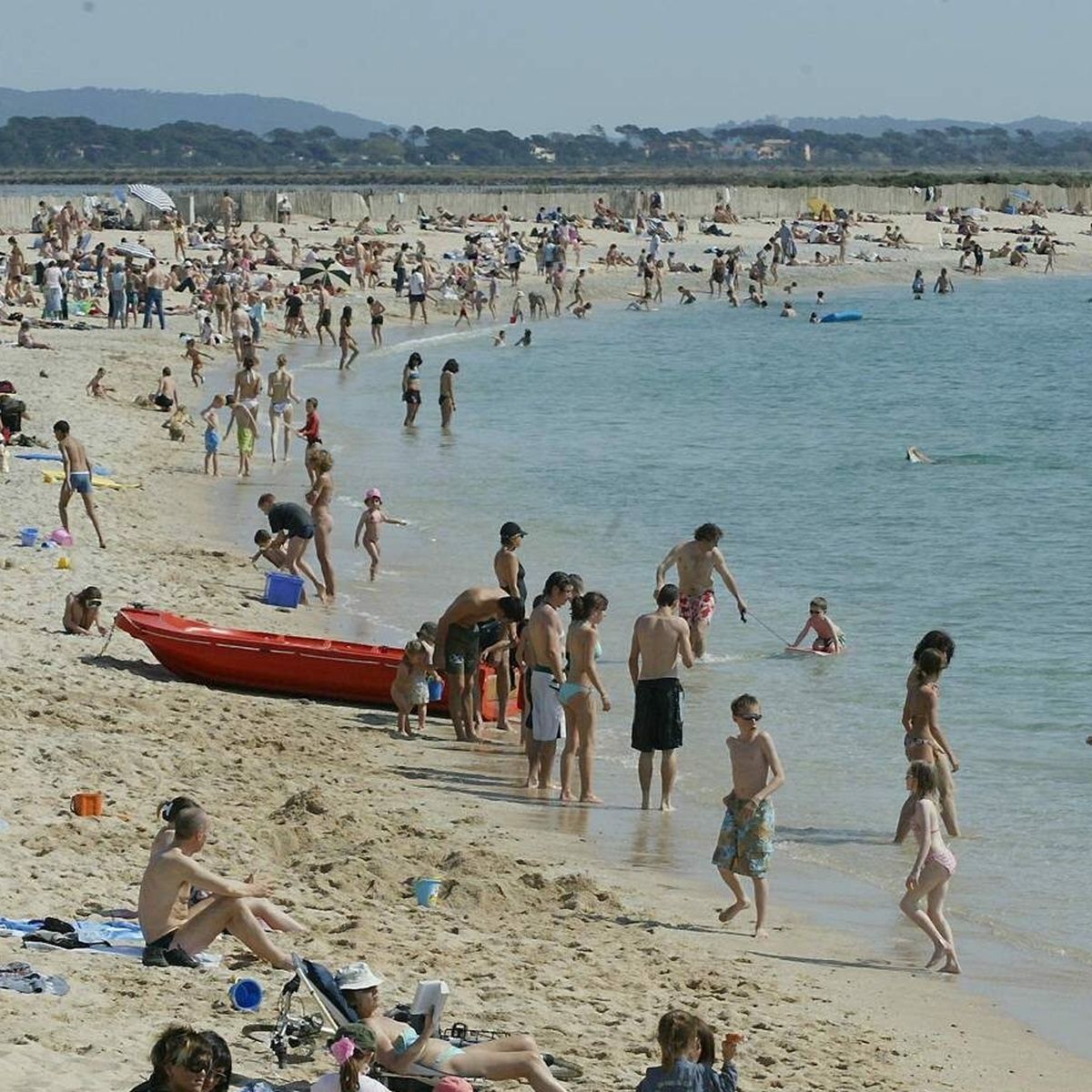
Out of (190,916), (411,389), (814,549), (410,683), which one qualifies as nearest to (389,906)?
(190,916)

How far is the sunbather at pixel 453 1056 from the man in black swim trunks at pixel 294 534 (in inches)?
400

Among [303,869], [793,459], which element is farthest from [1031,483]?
[303,869]

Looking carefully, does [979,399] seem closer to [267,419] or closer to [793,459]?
[793,459]

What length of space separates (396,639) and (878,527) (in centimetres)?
976

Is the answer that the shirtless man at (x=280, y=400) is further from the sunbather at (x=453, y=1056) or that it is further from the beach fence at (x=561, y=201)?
the beach fence at (x=561, y=201)

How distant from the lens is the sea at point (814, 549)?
10.8m

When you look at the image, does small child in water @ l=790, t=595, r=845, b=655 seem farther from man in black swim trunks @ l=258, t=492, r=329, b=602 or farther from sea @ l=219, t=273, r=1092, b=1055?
man in black swim trunks @ l=258, t=492, r=329, b=602

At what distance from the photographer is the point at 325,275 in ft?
141

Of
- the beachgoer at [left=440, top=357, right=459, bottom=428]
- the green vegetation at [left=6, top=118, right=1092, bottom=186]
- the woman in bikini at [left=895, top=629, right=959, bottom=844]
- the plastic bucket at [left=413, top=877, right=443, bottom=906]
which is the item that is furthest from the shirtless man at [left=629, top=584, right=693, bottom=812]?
the green vegetation at [left=6, top=118, right=1092, bottom=186]

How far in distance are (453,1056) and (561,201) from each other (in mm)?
60587

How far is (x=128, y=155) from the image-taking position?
160m

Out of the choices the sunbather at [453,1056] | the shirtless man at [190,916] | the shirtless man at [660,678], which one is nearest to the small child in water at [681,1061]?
the sunbather at [453,1056]

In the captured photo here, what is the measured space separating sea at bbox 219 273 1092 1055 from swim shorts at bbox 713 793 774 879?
73 cm

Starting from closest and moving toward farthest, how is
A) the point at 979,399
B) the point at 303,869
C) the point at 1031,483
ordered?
the point at 303,869, the point at 1031,483, the point at 979,399
